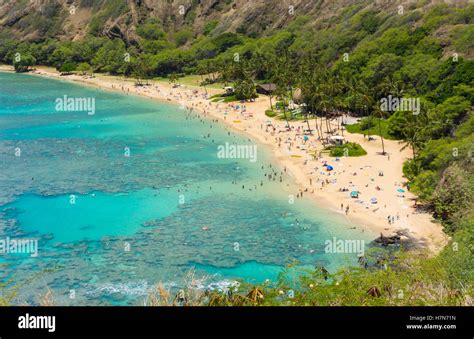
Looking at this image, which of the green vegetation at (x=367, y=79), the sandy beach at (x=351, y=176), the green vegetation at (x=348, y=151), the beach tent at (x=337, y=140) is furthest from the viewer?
the beach tent at (x=337, y=140)

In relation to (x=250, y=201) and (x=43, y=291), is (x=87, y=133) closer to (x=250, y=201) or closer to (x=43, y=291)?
(x=250, y=201)

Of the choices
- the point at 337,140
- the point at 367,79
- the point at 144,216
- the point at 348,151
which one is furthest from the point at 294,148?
the point at 144,216

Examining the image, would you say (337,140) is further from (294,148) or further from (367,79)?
(367,79)

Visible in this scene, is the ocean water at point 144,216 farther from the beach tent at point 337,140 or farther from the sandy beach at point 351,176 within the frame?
the beach tent at point 337,140

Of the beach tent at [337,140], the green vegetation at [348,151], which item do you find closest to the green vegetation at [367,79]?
the green vegetation at [348,151]
